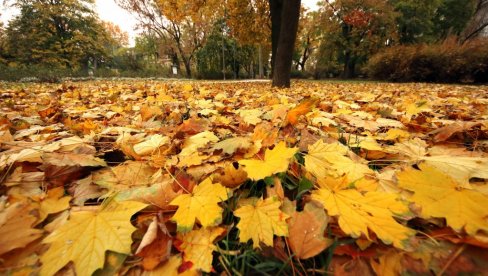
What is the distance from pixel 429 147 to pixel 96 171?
1.40m

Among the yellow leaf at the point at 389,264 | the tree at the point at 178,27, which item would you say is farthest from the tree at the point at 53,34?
the yellow leaf at the point at 389,264

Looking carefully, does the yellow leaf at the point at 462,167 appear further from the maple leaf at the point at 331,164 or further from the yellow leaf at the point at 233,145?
the yellow leaf at the point at 233,145

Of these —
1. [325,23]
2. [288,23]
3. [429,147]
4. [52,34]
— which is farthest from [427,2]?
[52,34]

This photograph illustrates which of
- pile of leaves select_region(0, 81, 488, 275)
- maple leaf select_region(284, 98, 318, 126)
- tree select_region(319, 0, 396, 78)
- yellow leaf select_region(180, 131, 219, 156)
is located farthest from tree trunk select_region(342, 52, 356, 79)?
pile of leaves select_region(0, 81, 488, 275)

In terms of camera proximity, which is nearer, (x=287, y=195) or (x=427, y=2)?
(x=287, y=195)

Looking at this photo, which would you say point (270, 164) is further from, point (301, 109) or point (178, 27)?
point (178, 27)

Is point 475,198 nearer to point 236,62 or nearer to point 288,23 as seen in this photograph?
point 288,23

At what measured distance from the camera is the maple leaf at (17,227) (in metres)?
0.56

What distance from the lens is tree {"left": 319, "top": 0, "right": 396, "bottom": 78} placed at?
77.7 ft

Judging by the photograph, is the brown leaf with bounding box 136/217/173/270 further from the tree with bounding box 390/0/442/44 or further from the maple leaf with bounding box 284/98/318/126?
the tree with bounding box 390/0/442/44

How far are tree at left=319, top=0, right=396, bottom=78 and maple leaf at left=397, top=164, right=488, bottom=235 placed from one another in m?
26.1

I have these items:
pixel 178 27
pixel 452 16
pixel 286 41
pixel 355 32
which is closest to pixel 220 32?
pixel 178 27

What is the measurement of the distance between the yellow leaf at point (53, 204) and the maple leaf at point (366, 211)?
2.35ft

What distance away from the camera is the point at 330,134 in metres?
1.31
